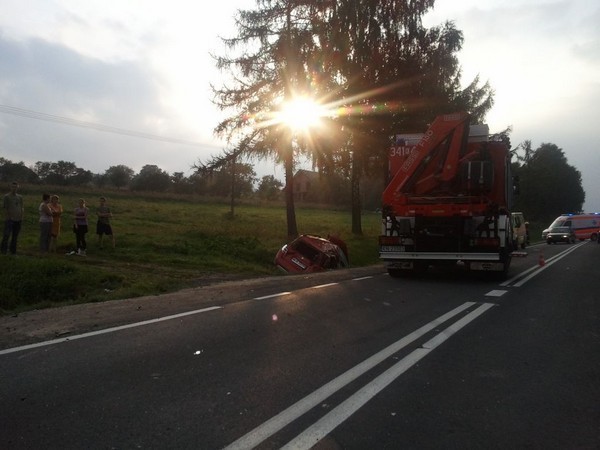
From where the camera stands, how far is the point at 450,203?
12375mm

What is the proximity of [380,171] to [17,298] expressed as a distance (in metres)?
17.4

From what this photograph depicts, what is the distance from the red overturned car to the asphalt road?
20.0ft

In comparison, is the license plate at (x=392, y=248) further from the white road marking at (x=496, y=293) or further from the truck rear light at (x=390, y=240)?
the white road marking at (x=496, y=293)

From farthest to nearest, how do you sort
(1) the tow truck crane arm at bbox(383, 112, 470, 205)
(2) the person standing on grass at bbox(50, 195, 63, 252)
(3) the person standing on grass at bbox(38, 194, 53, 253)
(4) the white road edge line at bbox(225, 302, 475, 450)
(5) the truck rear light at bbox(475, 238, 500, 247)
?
(2) the person standing on grass at bbox(50, 195, 63, 252)
(3) the person standing on grass at bbox(38, 194, 53, 253)
(1) the tow truck crane arm at bbox(383, 112, 470, 205)
(5) the truck rear light at bbox(475, 238, 500, 247)
(4) the white road edge line at bbox(225, 302, 475, 450)

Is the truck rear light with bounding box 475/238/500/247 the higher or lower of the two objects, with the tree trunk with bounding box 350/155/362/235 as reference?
lower

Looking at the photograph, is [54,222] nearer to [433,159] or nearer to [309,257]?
[309,257]

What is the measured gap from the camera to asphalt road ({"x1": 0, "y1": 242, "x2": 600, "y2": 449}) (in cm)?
370

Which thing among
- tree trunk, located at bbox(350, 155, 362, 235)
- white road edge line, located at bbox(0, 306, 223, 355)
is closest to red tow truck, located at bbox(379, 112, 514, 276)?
white road edge line, located at bbox(0, 306, 223, 355)

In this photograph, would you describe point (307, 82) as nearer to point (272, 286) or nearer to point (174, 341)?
point (272, 286)

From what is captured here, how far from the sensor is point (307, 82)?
66.2ft

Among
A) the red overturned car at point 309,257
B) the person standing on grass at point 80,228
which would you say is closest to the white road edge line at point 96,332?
the red overturned car at point 309,257

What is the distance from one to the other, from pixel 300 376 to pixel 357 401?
0.77m

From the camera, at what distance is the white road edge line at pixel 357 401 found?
3.58 m

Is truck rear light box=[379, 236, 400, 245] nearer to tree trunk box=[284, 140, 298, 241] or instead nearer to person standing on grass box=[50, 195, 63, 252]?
tree trunk box=[284, 140, 298, 241]
